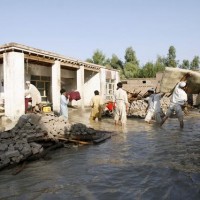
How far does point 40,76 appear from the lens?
64.2 feet

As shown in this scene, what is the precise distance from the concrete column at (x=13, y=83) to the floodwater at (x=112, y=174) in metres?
7.32


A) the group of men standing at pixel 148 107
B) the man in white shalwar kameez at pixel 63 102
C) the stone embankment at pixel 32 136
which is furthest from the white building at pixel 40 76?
the stone embankment at pixel 32 136

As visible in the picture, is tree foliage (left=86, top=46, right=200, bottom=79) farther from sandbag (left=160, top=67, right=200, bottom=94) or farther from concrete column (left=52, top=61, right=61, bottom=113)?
sandbag (left=160, top=67, right=200, bottom=94)

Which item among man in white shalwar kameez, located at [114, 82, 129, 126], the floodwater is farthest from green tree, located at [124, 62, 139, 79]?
the floodwater

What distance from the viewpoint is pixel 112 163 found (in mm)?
5902

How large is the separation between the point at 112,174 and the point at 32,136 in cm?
275

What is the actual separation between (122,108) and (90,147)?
4.60 metres

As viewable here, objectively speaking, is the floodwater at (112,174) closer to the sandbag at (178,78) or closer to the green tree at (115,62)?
the sandbag at (178,78)

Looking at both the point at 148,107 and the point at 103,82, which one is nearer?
the point at 148,107

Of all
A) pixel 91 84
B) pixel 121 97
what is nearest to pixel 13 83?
pixel 121 97

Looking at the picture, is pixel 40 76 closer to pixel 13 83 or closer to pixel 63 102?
pixel 13 83

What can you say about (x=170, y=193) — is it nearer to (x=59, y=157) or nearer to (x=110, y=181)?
(x=110, y=181)

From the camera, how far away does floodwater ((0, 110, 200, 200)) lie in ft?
14.0

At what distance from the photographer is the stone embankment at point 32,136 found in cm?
598
